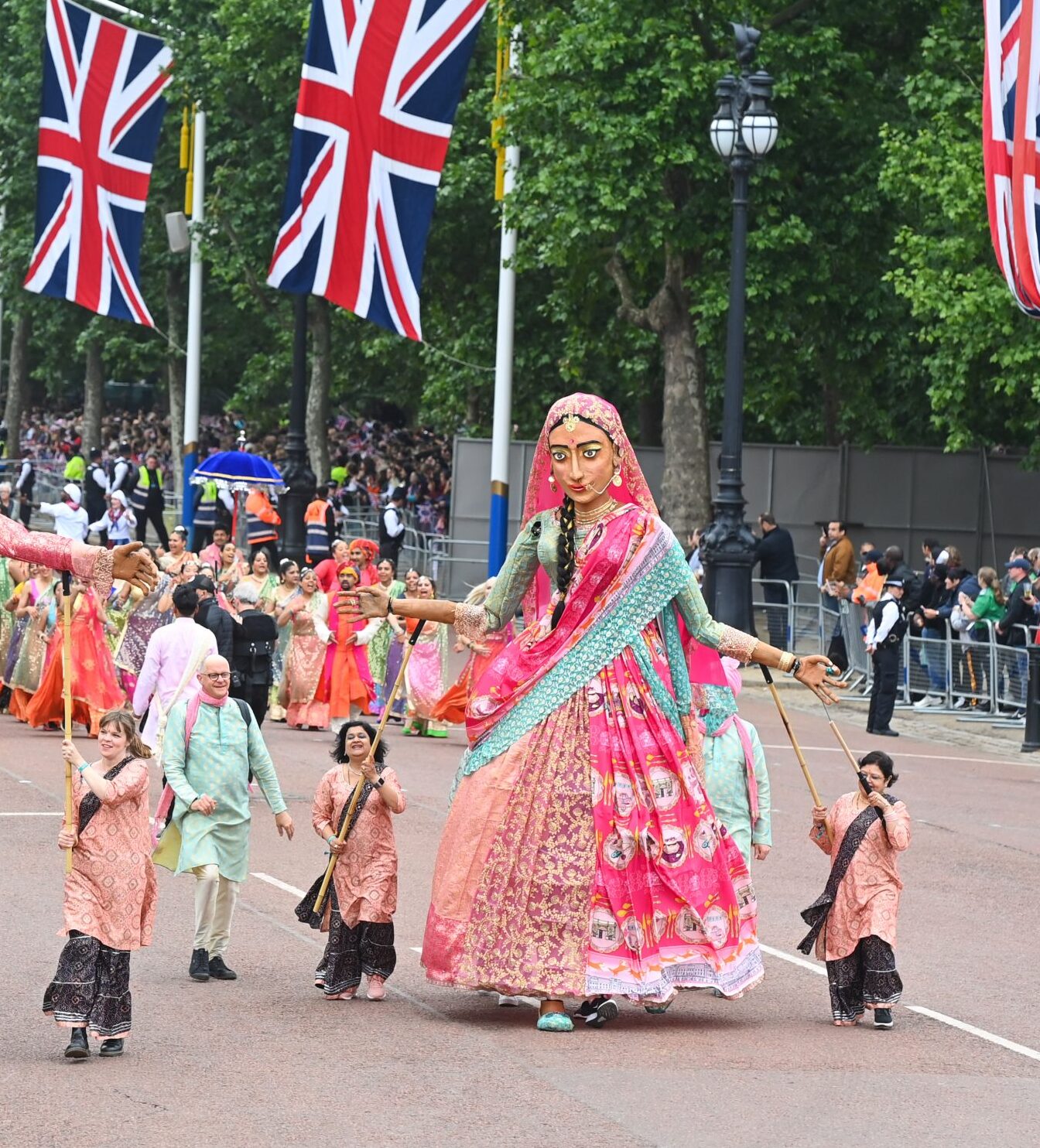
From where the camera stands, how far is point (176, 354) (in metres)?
49.1

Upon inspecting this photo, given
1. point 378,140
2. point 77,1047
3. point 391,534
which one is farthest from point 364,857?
point 391,534

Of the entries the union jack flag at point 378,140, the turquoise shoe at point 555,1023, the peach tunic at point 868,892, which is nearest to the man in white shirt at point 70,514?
the union jack flag at point 378,140

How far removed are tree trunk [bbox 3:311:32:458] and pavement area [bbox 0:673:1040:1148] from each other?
48.2m

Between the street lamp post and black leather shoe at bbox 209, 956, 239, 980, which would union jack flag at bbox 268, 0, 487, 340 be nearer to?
the street lamp post

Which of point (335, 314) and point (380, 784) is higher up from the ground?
point (335, 314)

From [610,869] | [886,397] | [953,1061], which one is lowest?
[953,1061]

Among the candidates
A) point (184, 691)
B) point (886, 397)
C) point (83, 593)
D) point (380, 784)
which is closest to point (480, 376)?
point (886, 397)

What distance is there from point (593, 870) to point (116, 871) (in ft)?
5.81

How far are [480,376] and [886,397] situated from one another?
21.1 ft

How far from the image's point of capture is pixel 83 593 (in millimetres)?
18250

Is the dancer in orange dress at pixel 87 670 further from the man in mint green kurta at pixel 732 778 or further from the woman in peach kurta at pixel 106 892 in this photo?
the woman in peach kurta at pixel 106 892

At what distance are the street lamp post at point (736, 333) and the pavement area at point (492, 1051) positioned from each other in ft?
37.3

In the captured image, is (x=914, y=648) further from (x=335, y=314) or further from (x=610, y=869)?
(x=335, y=314)

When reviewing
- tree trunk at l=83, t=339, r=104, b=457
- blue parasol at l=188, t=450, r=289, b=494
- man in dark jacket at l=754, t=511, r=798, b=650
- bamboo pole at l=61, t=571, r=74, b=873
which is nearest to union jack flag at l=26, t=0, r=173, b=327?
blue parasol at l=188, t=450, r=289, b=494
